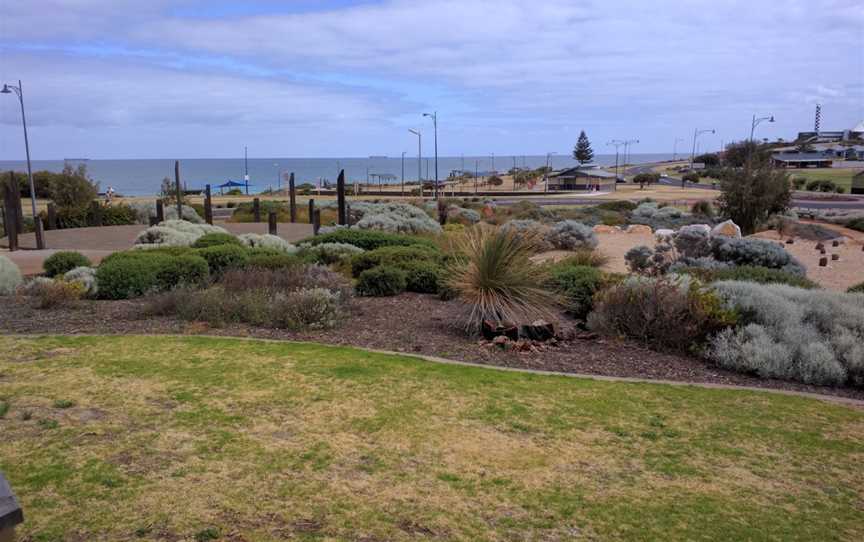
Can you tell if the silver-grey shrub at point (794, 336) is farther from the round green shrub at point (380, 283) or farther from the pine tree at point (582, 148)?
the pine tree at point (582, 148)

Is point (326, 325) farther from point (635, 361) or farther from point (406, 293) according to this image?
point (635, 361)

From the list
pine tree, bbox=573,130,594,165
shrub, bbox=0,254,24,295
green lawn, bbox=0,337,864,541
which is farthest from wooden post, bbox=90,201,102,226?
pine tree, bbox=573,130,594,165

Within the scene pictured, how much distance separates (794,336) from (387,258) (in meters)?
7.64

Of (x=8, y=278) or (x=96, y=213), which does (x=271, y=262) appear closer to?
(x=8, y=278)

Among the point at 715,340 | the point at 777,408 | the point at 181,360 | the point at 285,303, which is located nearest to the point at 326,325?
the point at 285,303

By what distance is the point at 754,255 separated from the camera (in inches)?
678

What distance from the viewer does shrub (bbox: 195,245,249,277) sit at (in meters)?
13.5

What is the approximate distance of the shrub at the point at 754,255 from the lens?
16891 mm

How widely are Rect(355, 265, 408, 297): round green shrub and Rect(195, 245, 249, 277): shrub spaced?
8.63 feet

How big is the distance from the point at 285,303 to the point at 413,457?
5.19 metres

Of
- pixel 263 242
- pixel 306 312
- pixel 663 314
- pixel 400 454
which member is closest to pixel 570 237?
pixel 263 242

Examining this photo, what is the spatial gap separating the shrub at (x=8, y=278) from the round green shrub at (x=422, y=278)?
7.23 metres

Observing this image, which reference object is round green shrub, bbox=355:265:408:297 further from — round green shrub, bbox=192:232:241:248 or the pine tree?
the pine tree

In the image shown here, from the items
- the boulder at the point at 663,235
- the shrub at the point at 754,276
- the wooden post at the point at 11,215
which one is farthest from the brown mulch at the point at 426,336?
the boulder at the point at 663,235
